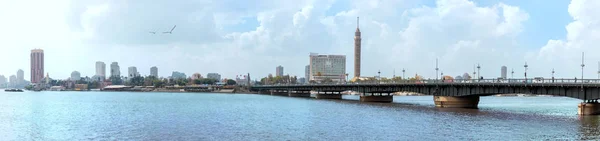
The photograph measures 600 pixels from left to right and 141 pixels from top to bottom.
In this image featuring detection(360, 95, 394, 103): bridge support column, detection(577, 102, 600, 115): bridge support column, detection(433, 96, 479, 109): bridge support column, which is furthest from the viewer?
detection(360, 95, 394, 103): bridge support column

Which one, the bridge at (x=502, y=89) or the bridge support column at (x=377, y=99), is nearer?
the bridge at (x=502, y=89)

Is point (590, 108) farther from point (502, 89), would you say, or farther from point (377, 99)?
point (377, 99)

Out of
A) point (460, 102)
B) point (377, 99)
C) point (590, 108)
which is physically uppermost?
point (590, 108)

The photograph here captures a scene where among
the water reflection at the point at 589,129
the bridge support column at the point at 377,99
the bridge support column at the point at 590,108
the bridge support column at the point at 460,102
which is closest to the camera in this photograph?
the water reflection at the point at 589,129

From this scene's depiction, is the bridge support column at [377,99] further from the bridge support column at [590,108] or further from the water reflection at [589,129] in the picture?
the water reflection at [589,129]

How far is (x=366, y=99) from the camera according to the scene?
172 metres

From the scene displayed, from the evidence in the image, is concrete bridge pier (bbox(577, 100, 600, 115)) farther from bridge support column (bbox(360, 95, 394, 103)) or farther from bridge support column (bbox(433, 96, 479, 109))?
bridge support column (bbox(360, 95, 394, 103))

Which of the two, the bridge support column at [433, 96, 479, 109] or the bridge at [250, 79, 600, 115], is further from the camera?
the bridge support column at [433, 96, 479, 109]

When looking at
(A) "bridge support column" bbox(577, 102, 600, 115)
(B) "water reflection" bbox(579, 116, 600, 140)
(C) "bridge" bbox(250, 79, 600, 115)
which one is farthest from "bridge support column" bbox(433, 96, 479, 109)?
(B) "water reflection" bbox(579, 116, 600, 140)

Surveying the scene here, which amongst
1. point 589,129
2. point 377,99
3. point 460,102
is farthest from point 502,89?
point 377,99

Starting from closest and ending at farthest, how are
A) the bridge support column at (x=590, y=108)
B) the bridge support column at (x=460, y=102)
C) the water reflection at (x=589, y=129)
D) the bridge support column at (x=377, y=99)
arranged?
the water reflection at (x=589, y=129), the bridge support column at (x=590, y=108), the bridge support column at (x=460, y=102), the bridge support column at (x=377, y=99)

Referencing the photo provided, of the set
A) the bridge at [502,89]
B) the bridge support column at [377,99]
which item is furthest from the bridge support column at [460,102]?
the bridge support column at [377,99]

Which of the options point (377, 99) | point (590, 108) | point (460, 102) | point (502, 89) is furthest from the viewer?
point (377, 99)

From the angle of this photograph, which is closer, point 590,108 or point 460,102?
point 590,108
